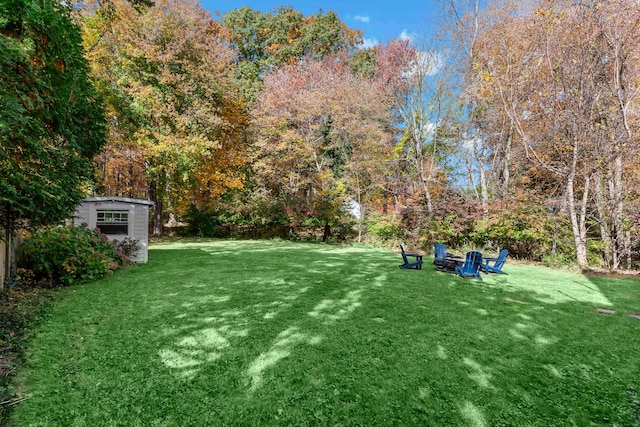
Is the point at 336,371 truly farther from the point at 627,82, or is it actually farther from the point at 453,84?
the point at 453,84

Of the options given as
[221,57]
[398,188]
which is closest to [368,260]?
[398,188]

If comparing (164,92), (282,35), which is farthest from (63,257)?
(282,35)

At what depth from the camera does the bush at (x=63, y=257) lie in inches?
225

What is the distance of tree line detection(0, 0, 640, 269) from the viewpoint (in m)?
7.84

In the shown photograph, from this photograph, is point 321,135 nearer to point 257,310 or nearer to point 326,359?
point 257,310

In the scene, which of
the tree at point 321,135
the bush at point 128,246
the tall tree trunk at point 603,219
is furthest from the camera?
the tree at point 321,135

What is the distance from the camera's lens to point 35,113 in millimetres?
4156

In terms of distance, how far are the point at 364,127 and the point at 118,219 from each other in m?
13.8

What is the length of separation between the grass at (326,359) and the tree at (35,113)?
156 centimetres

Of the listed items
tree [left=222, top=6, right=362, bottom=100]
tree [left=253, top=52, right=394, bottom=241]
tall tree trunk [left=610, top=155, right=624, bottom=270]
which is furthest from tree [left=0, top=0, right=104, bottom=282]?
tree [left=222, top=6, right=362, bottom=100]

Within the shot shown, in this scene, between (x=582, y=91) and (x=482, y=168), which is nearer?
(x=582, y=91)

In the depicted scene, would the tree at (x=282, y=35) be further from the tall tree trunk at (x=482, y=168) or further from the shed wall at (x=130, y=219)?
the shed wall at (x=130, y=219)

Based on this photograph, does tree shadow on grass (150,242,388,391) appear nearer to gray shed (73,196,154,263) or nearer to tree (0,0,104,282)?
tree (0,0,104,282)

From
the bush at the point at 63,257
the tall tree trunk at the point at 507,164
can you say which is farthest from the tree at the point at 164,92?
the tall tree trunk at the point at 507,164
